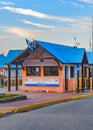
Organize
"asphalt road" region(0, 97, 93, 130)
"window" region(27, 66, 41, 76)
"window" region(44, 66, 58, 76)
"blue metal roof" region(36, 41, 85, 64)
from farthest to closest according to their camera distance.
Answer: "window" region(27, 66, 41, 76)
"window" region(44, 66, 58, 76)
"blue metal roof" region(36, 41, 85, 64)
"asphalt road" region(0, 97, 93, 130)

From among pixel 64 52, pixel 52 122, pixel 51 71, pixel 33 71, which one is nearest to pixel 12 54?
pixel 33 71

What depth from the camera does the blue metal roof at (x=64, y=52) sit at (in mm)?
35688

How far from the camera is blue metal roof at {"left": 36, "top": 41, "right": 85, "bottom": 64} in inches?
1405

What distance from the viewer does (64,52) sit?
38.3 metres

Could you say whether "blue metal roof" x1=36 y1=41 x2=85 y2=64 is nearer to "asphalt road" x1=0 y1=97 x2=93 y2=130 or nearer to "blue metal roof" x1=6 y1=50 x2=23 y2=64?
"blue metal roof" x1=6 y1=50 x2=23 y2=64

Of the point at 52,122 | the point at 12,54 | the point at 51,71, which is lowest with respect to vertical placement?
the point at 52,122

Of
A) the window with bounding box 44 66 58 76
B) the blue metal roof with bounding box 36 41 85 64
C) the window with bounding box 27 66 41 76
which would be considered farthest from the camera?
the window with bounding box 27 66 41 76

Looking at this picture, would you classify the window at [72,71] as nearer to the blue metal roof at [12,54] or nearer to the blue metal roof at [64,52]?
the blue metal roof at [64,52]

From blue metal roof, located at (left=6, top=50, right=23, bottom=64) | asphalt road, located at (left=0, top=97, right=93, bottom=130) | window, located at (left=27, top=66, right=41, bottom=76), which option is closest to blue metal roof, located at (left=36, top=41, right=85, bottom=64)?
window, located at (left=27, top=66, right=41, bottom=76)

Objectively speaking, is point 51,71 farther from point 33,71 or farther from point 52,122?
point 52,122

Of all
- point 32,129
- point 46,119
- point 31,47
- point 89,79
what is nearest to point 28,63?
point 31,47

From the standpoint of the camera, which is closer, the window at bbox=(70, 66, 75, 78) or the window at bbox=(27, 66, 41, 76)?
the window at bbox=(27, 66, 41, 76)

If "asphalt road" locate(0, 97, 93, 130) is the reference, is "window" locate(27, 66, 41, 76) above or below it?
above

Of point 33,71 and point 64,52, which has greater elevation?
point 64,52
